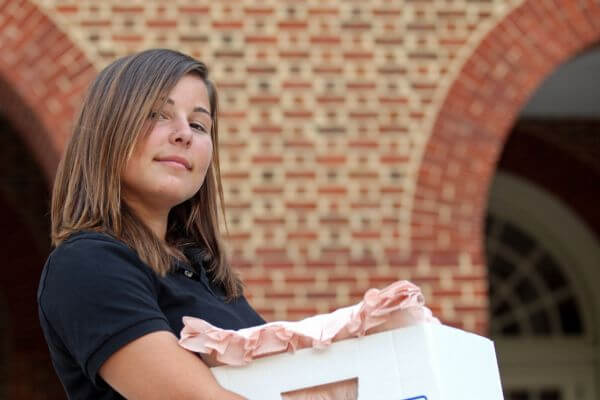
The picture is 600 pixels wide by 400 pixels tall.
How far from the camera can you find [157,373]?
1976mm

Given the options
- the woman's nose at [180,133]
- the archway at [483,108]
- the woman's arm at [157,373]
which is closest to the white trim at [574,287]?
the archway at [483,108]

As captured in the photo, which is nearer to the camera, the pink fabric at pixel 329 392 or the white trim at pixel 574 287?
the pink fabric at pixel 329 392

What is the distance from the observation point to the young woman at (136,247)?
1991 mm

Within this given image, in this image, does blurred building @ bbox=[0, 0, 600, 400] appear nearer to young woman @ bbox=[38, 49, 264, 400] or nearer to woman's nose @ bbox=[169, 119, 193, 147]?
young woman @ bbox=[38, 49, 264, 400]

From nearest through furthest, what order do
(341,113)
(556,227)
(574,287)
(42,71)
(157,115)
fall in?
1. (157,115)
2. (42,71)
3. (341,113)
4. (556,227)
5. (574,287)

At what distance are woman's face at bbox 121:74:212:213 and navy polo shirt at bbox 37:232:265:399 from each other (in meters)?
0.20

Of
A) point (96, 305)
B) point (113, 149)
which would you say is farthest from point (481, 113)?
point (96, 305)

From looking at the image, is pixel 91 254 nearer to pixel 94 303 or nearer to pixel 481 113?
pixel 94 303

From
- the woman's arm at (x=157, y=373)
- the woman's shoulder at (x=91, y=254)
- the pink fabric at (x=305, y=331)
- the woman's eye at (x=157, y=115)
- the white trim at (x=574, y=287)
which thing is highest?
the woman's eye at (x=157, y=115)

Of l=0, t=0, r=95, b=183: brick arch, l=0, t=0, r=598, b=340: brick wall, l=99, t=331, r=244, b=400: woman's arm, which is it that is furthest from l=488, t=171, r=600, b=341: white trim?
l=99, t=331, r=244, b=400: woman's arm

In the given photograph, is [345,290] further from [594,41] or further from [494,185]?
[494,185]

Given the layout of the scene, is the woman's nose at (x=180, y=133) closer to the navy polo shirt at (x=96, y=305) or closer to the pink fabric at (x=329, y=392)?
the navy polo shirt at (x=96, y=305)

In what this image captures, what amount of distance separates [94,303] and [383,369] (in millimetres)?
514

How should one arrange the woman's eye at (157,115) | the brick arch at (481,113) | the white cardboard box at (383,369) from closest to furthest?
the white cardboard box at (383,369)
the woman's eye at (157,115)
the brick arch at (481,113)
